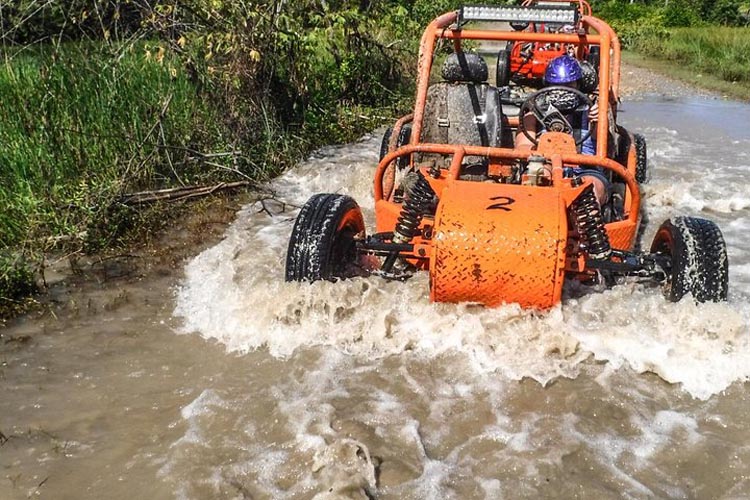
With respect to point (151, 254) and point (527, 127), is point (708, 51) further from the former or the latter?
point (151, 254)

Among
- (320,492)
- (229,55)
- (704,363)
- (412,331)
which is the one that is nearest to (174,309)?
(412,331)

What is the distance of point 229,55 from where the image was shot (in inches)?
267

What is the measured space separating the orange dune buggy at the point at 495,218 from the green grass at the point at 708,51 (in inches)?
435

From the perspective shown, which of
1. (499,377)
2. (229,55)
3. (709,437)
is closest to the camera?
(709,437)

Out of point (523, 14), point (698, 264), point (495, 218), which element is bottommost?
point (698, 264)

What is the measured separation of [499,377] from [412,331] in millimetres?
525

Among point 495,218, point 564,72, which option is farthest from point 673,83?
point 495,218

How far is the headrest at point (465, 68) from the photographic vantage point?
4930 mm

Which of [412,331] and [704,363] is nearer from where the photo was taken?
[704,363]

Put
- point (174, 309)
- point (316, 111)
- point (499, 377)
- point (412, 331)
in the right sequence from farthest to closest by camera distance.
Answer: point (316, 111)
point (174, 309)
point (412, 331)
point (499, 377)

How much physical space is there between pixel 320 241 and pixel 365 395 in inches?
35.0

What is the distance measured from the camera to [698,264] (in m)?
3.48

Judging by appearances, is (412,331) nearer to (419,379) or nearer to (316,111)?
(419,379)

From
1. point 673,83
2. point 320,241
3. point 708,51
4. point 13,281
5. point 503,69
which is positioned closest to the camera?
point 320,241
